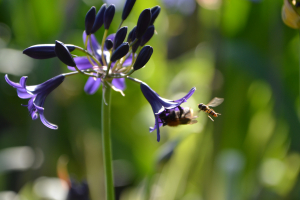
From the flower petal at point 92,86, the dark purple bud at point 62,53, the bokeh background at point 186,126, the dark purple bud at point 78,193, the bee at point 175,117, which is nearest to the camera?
the dark purple bud at point 62,53

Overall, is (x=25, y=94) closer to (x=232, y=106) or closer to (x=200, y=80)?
(x=232, y=106)

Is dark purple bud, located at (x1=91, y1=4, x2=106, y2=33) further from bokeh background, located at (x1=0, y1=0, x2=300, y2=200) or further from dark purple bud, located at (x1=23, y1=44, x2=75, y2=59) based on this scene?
bokeh background, located at (x1=0, y1=0, x2=300, y2=200)

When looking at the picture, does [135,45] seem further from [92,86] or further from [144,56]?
[92,86]

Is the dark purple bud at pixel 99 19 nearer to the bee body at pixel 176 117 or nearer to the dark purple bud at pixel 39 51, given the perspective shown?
the dark purple bud at pixel 39 51

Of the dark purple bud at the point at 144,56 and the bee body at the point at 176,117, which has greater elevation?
the dark purple bud at the point at 144,56

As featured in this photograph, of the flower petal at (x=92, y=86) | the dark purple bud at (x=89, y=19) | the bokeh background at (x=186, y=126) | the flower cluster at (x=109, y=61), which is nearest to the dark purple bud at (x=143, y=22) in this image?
the flower cluster at (x=109, y=61)

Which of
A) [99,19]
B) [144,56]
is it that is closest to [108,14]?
[99,19]

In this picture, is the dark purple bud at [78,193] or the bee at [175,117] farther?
the dark purple bud at [78,193]

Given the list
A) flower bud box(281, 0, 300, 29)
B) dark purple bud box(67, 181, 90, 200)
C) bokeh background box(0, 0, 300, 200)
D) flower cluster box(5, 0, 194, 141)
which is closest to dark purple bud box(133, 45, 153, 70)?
flower cluster box(5, 0, 194, 141)
